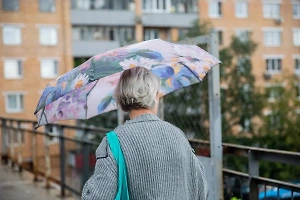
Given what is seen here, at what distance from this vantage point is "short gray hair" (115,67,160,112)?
7.22ft

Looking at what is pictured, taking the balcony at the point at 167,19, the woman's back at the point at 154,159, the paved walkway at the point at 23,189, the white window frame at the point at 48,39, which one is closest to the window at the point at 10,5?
the white window frame at the point at 48,39

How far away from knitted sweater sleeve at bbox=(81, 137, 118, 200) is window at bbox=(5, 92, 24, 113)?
36.1 m

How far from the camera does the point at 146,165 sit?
211cm

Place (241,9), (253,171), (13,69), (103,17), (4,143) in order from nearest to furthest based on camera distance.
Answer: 1. (253,171)
2. (4,143)
3. (13,69)
4. (103,17)
5. (241,9)

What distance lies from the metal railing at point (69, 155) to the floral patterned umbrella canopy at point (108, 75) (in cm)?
65

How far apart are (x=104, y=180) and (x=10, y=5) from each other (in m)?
36.8

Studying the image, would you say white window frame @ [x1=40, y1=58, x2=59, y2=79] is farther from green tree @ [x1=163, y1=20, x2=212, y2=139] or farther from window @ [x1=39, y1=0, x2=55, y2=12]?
green tree @ [x1=163, y1=20, x2=212, y2=139]

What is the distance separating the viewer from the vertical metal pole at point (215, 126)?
3.88 meters

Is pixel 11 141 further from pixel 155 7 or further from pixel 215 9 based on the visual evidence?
pixel 215 9

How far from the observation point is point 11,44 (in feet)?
121

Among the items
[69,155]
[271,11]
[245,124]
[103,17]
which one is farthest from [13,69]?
[69,155]

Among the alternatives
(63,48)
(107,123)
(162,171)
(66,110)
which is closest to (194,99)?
(66,110)

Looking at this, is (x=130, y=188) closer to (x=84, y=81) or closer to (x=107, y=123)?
(x=84, y=81)

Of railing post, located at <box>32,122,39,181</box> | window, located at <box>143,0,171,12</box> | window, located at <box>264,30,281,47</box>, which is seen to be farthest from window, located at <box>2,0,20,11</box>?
railing post, located at <box>32,122,39,181</box>
